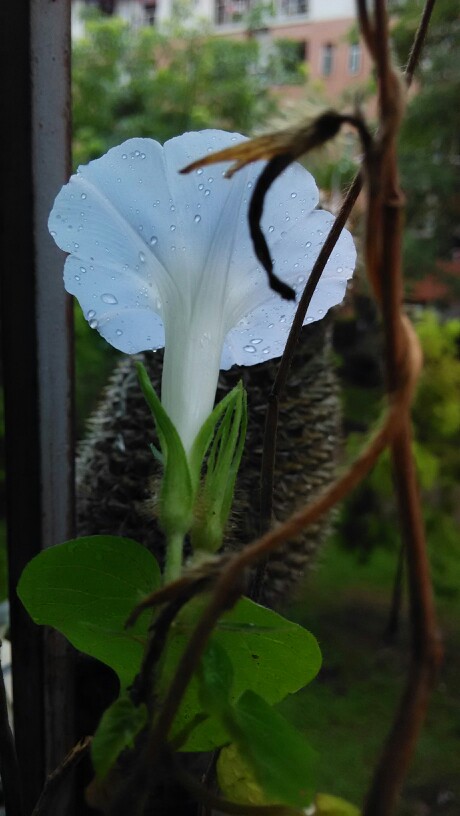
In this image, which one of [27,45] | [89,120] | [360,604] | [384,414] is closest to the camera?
[384,414]

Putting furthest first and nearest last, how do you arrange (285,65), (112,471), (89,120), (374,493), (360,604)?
(285,65)
(89,120)
(360,604)
(374,493)
(112,471)

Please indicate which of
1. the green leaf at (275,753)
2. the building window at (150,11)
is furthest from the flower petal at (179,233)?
the building window at (150,11)

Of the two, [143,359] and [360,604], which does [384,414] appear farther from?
[360,604]

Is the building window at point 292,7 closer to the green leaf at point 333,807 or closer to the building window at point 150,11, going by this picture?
the building window at point 150,11

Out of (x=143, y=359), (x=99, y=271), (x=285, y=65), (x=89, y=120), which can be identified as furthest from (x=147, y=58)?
(x=99, y=271)

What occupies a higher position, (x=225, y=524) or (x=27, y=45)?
(x=27, y=45)

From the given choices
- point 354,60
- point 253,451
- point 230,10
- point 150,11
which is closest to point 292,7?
point 230,10
